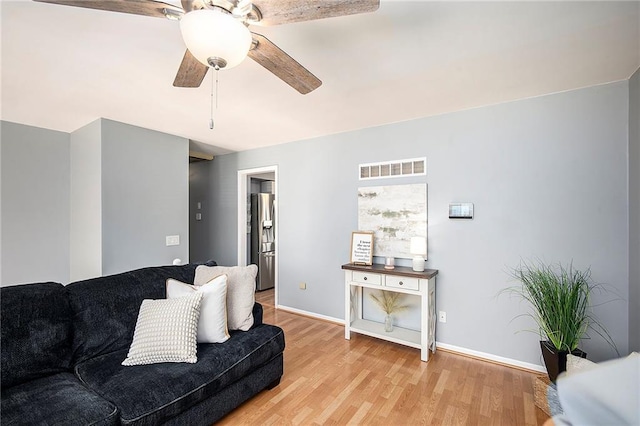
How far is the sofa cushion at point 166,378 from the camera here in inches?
56.8

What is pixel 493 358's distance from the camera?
2.74 meters

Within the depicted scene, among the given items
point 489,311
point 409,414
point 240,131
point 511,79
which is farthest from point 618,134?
point 240,131

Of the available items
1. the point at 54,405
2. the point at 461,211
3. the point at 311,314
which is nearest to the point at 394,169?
the point at 461,211

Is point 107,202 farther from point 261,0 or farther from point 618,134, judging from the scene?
point 618,134

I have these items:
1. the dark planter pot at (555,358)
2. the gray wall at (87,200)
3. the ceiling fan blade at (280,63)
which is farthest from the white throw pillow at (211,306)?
the dark planter pot at (555,358)

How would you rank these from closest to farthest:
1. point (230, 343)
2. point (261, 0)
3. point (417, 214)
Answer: point (261, 0) → point (230, 343) → point (417, 214)

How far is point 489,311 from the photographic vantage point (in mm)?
2766

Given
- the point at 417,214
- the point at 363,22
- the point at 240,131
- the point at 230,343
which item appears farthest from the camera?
Result: the point at 240,131

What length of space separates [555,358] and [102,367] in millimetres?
2968

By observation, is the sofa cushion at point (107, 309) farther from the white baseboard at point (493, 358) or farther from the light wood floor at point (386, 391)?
the white baseboard at point (493, 358)

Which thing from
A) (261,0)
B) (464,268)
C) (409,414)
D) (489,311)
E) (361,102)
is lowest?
(409,414)

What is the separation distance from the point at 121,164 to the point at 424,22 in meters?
3.36

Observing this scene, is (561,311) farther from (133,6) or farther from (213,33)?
(133,6)

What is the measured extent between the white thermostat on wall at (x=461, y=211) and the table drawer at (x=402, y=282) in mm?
766
